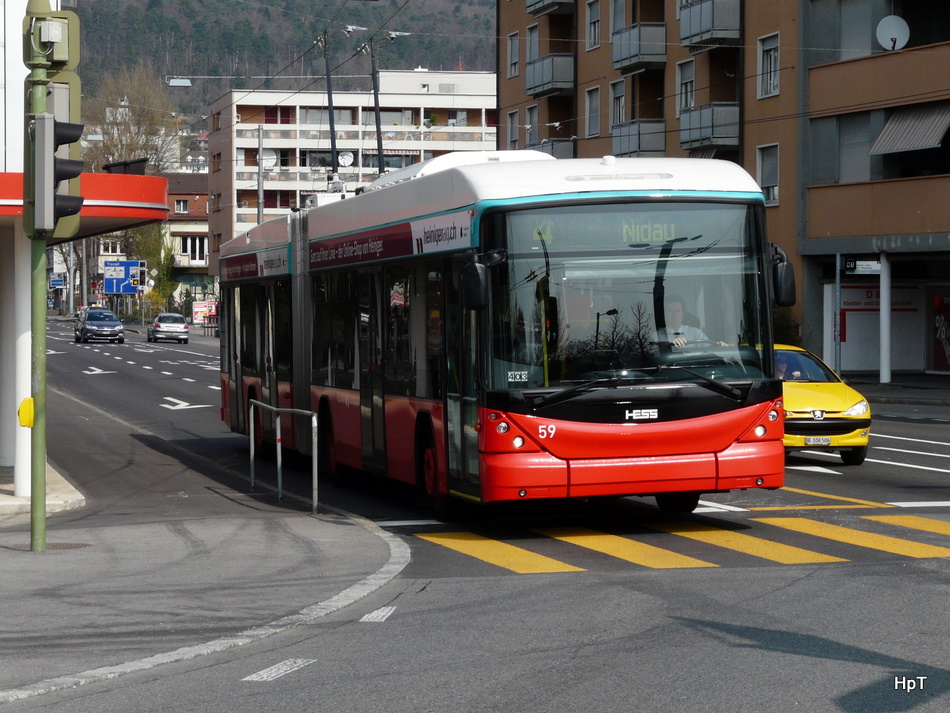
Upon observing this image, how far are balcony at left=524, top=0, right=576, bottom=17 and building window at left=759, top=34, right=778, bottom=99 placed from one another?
14.2m

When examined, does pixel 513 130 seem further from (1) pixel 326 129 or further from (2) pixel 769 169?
(1) pixel 326 129

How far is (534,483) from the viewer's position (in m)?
11.7

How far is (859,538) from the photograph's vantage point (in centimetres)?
1183

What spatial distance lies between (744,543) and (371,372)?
4717 millimetres

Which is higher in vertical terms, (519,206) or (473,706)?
(519,206)

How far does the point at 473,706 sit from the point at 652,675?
3.29 ft

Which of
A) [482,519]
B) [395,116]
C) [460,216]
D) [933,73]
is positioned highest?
[395,116]

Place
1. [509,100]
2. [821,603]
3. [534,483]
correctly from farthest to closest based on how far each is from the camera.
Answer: [509,100]
[534,483]
[821,603]

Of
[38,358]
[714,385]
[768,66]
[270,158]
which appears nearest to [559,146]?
[768,66]

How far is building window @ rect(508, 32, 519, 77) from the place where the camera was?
62.5 metres

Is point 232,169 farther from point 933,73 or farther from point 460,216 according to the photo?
point 460,216

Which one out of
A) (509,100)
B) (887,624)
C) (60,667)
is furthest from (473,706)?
(509,100)

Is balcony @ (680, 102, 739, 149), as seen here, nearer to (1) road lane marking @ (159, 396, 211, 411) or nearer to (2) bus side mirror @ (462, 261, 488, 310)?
(1) road lane marking @ (159, 396, 211, 411)

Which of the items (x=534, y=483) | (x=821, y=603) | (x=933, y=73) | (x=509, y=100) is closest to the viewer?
Answer: (x=821, y=603)
